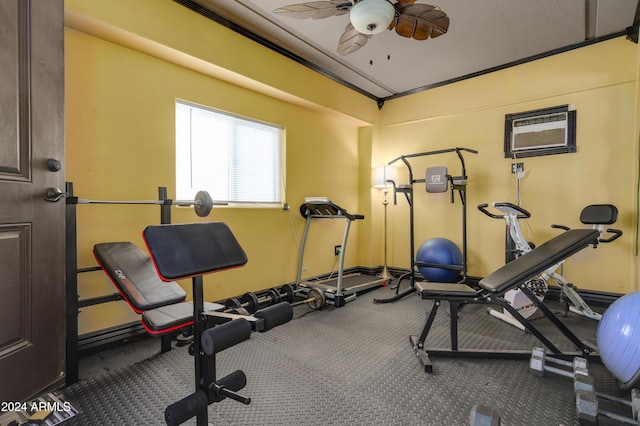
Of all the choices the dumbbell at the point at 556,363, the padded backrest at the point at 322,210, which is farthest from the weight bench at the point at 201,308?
the padded backrest at the point at 322,210

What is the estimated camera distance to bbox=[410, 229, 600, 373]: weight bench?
6.66 ft

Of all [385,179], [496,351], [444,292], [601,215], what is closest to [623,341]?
[496,351]

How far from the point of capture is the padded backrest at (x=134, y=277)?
80.7 inches

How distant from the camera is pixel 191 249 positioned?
1.31 m

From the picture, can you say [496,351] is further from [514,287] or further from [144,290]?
[144,290]

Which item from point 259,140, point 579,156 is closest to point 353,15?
point 259,140

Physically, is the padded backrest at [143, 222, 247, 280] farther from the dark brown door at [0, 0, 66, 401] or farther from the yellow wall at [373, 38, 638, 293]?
the yellow wall at [373, 38, 638, 293]

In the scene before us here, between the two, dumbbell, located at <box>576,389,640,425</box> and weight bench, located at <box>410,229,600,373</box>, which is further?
weight bench, located at <box>410,229,600,373</box>

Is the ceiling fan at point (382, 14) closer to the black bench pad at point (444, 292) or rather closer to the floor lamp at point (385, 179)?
the black bench pad at point (444, 292)

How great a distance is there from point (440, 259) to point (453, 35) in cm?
256

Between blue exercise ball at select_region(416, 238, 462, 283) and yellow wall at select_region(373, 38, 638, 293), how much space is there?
2.09 ft

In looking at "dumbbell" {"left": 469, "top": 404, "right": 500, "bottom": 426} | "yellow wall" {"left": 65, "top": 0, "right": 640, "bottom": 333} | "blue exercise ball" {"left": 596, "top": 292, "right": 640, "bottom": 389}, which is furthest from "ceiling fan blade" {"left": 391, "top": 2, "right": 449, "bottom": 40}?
"dumbbell" {"left": 469, "top": 404, "right": 500, "bottom": 426}

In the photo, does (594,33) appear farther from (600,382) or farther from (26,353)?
(26,353)

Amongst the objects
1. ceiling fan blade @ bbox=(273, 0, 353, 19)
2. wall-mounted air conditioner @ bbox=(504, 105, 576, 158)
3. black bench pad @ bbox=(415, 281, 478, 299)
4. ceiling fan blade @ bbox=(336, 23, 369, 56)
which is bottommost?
black bench pad @ bbox=(415, 281, 478, 299)
